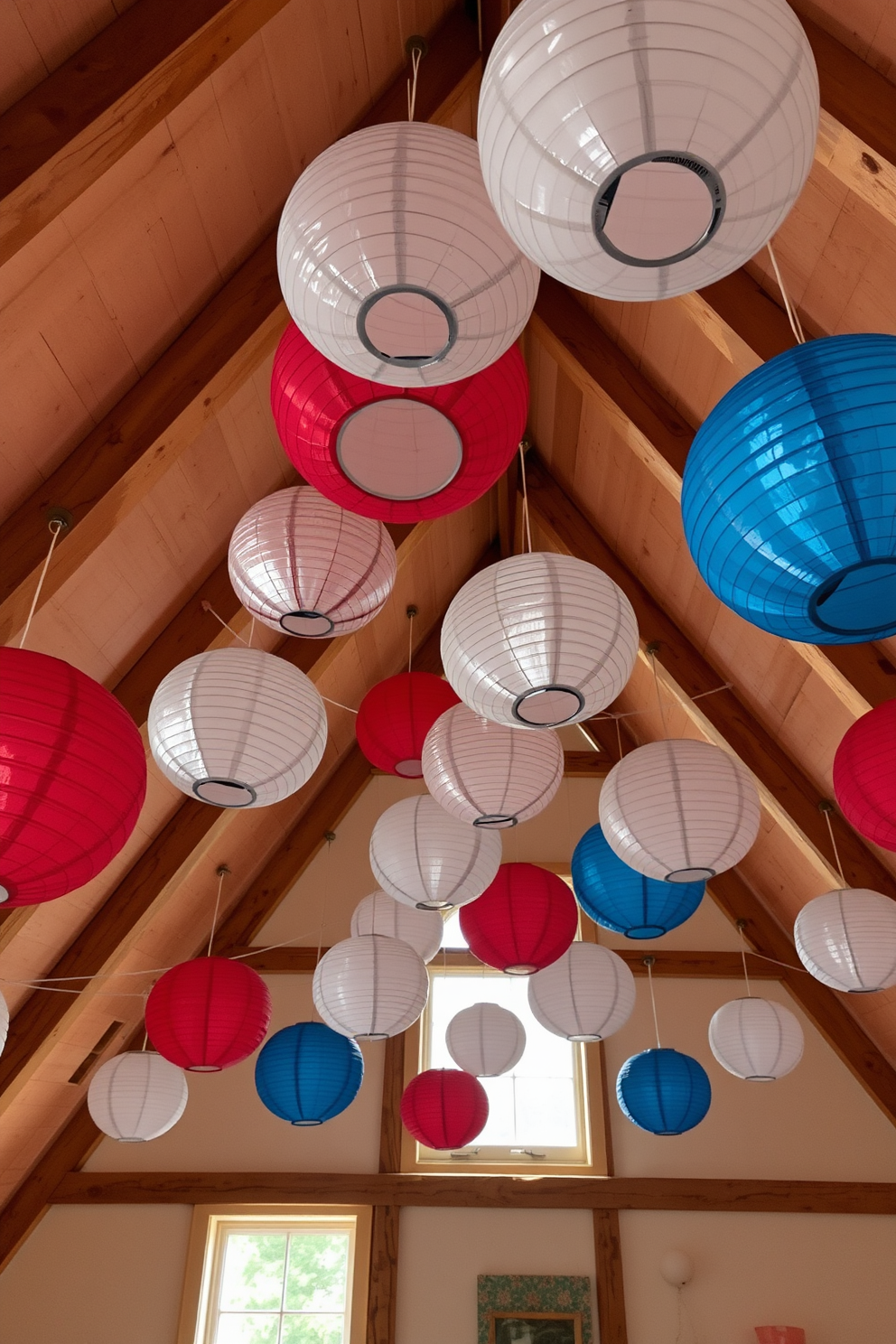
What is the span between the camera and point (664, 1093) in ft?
14.2

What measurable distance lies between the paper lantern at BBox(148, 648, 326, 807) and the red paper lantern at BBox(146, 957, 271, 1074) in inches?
55.5

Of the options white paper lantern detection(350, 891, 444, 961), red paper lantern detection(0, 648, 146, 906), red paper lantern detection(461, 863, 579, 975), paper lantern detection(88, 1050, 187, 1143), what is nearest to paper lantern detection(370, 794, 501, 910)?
red paper lantern detection(461, 863, 579, 975)

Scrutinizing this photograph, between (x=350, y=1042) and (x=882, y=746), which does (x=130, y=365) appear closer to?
(x=882, y=746)

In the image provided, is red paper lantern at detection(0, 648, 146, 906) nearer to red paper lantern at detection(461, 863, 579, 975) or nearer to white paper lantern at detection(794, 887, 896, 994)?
red paper lantern at detection(461, 863, 579, 975)

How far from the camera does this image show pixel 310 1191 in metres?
5.12

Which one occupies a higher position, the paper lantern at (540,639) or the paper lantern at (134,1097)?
the paper lantern at (540,639)

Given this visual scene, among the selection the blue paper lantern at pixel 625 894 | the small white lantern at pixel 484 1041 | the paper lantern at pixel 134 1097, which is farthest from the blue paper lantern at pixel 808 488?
the paper lantern at pixel 134 1097

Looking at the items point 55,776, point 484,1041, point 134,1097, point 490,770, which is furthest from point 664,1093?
point 55,776

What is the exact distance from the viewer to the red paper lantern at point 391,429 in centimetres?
169

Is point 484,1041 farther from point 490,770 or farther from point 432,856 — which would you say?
point 490,770

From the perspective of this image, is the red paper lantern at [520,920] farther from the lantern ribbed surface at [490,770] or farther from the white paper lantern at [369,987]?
the lantern ribbed surface at [490,770]

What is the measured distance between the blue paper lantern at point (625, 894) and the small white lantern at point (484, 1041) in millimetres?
1297

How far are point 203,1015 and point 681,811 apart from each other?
194cm

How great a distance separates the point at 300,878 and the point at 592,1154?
90.8 inches
